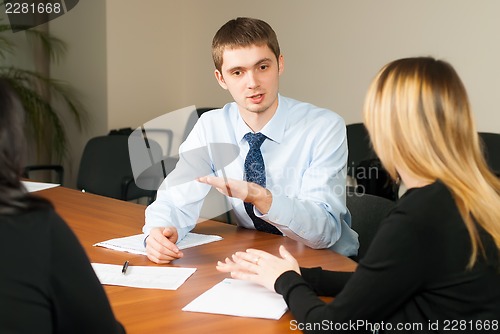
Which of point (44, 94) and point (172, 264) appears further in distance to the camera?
point (44, 94)

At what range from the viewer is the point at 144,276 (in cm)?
183

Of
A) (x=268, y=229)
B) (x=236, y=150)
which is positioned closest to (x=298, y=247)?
(x=268, y=229)

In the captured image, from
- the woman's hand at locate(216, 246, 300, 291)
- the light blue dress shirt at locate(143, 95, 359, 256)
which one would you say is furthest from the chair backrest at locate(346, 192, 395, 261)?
the woman's hand at locate(216, 246, 300, 291)

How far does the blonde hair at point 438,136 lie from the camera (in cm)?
133

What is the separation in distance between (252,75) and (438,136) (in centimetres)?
113

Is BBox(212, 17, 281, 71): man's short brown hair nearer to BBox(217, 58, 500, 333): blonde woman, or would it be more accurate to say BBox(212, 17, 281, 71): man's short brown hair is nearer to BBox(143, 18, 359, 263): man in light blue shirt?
BBox(143, 18, 359, 263): man in light blue shirt

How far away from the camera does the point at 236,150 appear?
2.51 meters

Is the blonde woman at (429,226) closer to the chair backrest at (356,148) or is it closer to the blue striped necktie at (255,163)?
the blue striped necktie at (255,163)

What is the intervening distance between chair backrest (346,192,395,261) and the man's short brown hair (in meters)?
0.63

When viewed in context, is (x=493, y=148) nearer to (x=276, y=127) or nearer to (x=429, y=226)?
(x=276, y=127)

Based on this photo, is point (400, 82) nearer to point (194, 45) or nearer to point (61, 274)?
point (61, 274)

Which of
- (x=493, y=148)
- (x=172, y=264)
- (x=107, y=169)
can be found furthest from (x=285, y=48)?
(x=172, y=264)

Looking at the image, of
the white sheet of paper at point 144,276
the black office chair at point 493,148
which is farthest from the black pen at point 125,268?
the black office chair at point 493,148

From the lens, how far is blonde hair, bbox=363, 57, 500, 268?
4.37ft
